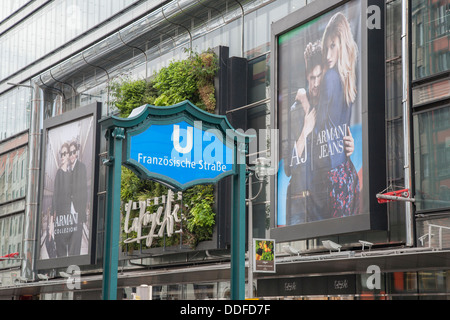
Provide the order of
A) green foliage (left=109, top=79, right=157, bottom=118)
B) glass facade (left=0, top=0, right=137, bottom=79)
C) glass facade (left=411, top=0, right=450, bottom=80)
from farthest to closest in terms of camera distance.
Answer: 1. glass facade (left=0, top=0, right=137, bottom=79)
2. green foliage (left=109, top=79, right=157, bottom=118)
3. glass facade (left=411, top=0, right=450, bottom=80)

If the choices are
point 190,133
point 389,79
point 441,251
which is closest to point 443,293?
point 441,251

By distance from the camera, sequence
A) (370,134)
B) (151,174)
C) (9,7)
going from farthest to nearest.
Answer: (9,7) < (370,134) < (151,174)

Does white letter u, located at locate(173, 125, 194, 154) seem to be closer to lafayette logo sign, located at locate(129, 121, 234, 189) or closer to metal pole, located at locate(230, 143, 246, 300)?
lafayette logo sign, located at locate(129, 121, 234, 189)

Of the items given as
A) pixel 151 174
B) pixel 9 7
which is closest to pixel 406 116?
pixel 151 174

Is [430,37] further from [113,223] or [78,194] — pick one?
[78,194]

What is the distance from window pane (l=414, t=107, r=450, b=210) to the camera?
24.3 meters

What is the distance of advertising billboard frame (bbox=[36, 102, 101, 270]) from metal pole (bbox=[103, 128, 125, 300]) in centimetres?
3222

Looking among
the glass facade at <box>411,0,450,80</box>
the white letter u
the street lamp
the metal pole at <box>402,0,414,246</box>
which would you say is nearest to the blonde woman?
the metal pole at <box>402,0,414,246</box>

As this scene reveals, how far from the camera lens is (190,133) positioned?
1454 cm

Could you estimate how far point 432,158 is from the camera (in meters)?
24.9

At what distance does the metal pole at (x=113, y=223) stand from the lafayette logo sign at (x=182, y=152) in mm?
363

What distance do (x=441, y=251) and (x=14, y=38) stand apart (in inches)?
1872

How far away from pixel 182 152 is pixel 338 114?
15.3 metres
